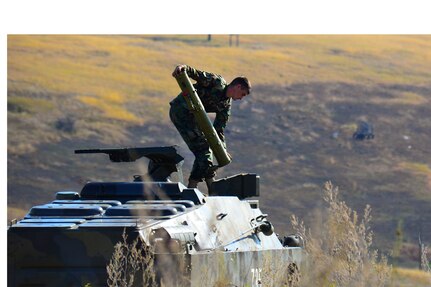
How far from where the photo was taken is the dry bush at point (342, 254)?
1188cm

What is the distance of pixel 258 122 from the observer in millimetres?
61469

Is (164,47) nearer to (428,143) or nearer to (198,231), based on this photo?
(428,143)

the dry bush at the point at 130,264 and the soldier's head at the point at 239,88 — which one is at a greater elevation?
the soldier's head at the point at 239,88

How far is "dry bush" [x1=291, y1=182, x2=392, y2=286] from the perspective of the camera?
11875mm

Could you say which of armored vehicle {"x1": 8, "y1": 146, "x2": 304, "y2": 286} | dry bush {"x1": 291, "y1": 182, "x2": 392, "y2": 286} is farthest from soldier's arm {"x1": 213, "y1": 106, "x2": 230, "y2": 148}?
dry bush {"x1": 291, "y1": 182, "x2": 392, "y2": 286}

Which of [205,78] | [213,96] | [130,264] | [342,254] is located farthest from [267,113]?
[342,254]

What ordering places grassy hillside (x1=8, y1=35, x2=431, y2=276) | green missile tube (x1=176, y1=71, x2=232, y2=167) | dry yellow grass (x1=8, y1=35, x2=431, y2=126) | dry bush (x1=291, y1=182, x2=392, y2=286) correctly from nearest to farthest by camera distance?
dry bush (x1=291, y1=182, x2=392, y2=286) < green missile tube (x1=176, y1=71, x2=232, y2=167) < grassy hillside (x1=8, y1=35, x2=431, y2=276) < dry yellow grass (x1=8, y1=35, x2=431, y2=126)

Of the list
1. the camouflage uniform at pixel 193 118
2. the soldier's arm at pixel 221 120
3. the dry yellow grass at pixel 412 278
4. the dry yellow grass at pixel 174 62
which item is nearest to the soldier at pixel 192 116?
the camouflage uniform at pixel 193 118

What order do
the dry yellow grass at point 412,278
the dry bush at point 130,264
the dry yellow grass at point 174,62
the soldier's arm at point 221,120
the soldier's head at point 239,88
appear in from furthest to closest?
1. the dry yellow grass at point 174,62
2. the soldier's arm at point 221,120
3. the soldier's head at point 239,88
4. the dry bush at point 130,264
5. the dry yellow grass at point 412,278

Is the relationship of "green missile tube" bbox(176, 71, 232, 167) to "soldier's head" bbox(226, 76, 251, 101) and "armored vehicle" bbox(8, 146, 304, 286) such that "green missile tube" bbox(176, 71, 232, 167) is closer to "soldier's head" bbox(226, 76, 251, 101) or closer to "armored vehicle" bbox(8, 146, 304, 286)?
"soldier's head" bbox(226, 76, 251, 101)

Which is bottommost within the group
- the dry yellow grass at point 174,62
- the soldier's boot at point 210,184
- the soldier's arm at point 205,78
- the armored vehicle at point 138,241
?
the armored vehicle at point 138,241

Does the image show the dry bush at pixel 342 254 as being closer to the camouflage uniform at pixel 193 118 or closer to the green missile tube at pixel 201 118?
the green missile tube at pixel 201 118

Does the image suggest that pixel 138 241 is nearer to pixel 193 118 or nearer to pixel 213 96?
pixel 193 118

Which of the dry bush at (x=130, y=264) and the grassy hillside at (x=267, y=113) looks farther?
the grassy hillside at (x=267, y=113)
